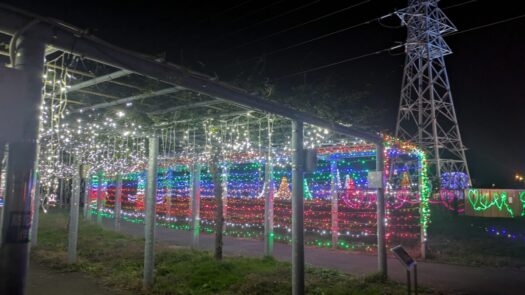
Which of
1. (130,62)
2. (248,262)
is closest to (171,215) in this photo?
(248,262)

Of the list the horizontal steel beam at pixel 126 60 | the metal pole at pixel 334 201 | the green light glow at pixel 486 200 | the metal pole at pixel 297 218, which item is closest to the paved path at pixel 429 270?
the metal pole at pixel 334 201

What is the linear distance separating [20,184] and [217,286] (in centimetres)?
473

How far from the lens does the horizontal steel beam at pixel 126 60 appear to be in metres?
3.57

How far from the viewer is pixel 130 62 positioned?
464cm

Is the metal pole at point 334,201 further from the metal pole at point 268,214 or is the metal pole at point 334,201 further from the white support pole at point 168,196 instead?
the white support pole at point 168,196

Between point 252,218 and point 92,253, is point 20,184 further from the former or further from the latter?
point 252,218

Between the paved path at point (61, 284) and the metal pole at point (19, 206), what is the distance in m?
4.08

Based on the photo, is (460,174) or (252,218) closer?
(252,218)

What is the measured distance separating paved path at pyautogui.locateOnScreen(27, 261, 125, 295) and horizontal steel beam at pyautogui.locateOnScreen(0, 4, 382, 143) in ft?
13.3

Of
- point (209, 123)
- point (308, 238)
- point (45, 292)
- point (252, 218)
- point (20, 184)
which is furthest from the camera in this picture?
point (252, 218)

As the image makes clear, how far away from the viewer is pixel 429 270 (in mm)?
9633

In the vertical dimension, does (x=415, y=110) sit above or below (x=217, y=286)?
above

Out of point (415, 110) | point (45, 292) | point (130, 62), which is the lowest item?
point (45, 292)

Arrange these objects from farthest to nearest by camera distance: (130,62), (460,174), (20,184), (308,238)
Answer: (460,174) → (308,238) → (130,62) → (20,184)
